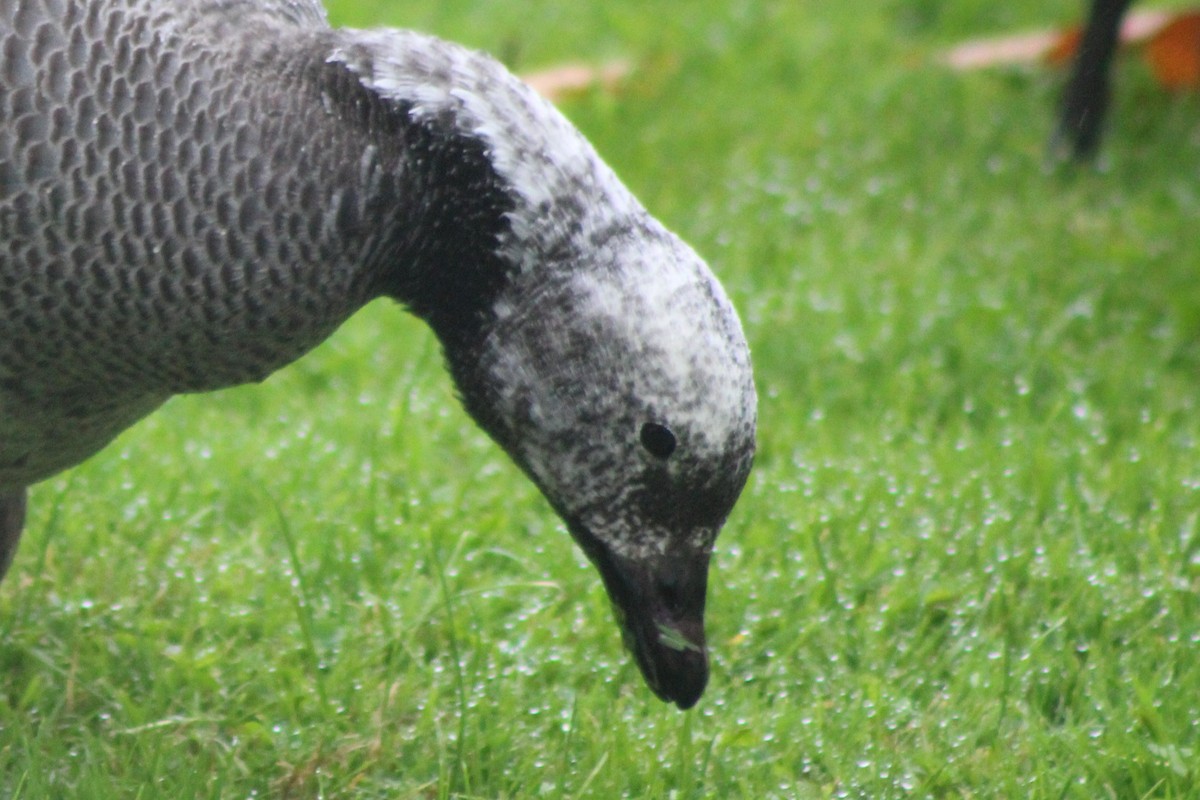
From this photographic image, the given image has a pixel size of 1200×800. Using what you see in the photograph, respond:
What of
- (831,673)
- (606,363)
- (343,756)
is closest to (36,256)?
(606,363)

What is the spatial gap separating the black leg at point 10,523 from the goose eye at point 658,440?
4.67 feet

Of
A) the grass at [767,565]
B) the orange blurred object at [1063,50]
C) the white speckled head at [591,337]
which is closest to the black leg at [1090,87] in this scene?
the grass at [767,565]

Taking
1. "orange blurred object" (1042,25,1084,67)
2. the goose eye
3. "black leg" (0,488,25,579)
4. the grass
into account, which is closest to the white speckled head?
the goose eye

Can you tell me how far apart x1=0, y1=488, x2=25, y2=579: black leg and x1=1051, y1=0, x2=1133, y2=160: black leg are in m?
4.26

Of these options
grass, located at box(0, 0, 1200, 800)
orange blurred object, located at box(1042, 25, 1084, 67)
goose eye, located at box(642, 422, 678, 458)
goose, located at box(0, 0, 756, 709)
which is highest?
goose, located at box(0, 0, 756, 709)

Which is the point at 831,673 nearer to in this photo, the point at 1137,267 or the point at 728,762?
the point at 728,762

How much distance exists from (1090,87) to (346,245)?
423cm

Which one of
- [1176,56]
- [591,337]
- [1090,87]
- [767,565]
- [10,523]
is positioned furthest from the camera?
[1176,56]

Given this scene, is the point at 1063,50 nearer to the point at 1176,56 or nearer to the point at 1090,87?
the point at 1176,56

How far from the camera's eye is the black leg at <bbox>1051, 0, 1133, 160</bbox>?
5980 millimetres

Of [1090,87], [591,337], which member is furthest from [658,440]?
[1090,87]

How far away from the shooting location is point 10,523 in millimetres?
3381

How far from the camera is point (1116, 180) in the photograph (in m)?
6.22

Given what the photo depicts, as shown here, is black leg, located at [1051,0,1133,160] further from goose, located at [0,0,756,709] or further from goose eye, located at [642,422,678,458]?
goose eye, located at [642,422,678,458]
